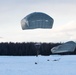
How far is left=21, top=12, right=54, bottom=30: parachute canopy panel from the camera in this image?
22844 millimetres

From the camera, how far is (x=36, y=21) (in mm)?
22953

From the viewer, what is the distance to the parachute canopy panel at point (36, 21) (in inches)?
899

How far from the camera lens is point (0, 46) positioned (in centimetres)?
5666
